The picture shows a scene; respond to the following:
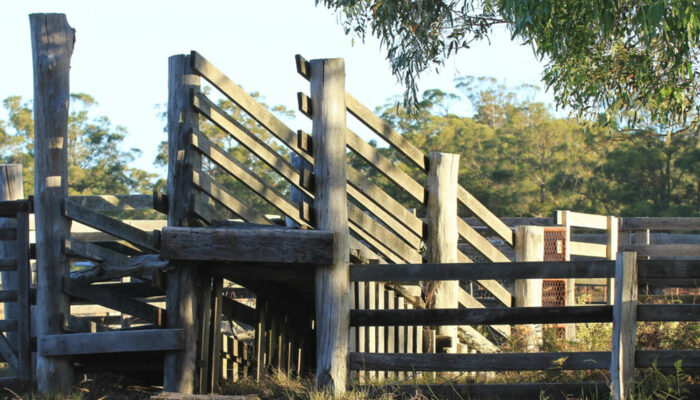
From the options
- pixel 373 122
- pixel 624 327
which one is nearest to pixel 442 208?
pixel 373 122

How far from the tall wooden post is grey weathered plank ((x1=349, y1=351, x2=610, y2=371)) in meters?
3.07

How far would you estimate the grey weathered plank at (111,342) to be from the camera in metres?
7.83

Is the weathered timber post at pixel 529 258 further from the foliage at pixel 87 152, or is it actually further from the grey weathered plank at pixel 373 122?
the foliage at pixel 87 152

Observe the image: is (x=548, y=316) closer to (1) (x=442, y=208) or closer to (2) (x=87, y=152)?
(1) (x=442, y=208)

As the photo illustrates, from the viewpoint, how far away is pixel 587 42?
13109 millimetres

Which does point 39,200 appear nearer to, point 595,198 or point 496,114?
point 595,198

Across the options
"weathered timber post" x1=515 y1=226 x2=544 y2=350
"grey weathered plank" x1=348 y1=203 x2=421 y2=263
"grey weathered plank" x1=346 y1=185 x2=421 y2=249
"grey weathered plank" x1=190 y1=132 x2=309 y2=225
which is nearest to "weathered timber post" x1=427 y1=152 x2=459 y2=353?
"grey weathered plank" x1=348 y1=203 x2=421 y2=263

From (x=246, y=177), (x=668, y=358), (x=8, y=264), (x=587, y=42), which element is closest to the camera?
(x=668, y=358)

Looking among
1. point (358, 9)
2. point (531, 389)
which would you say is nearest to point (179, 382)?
point (531, 389)

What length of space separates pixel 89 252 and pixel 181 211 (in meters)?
1.05

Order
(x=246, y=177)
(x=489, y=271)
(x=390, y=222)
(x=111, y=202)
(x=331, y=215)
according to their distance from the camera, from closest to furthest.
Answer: (x=489, y=271) → (x=331, y=215) → (x=246, y=177) → (x=390, y=222) → (x=111, y=202)

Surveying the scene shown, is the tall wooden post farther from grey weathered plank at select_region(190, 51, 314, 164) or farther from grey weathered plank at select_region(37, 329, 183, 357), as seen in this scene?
grey weathered plank at select_region(190, 51, 314, 164)

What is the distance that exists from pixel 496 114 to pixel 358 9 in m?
31.1

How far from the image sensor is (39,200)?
Answer: 327 inches
